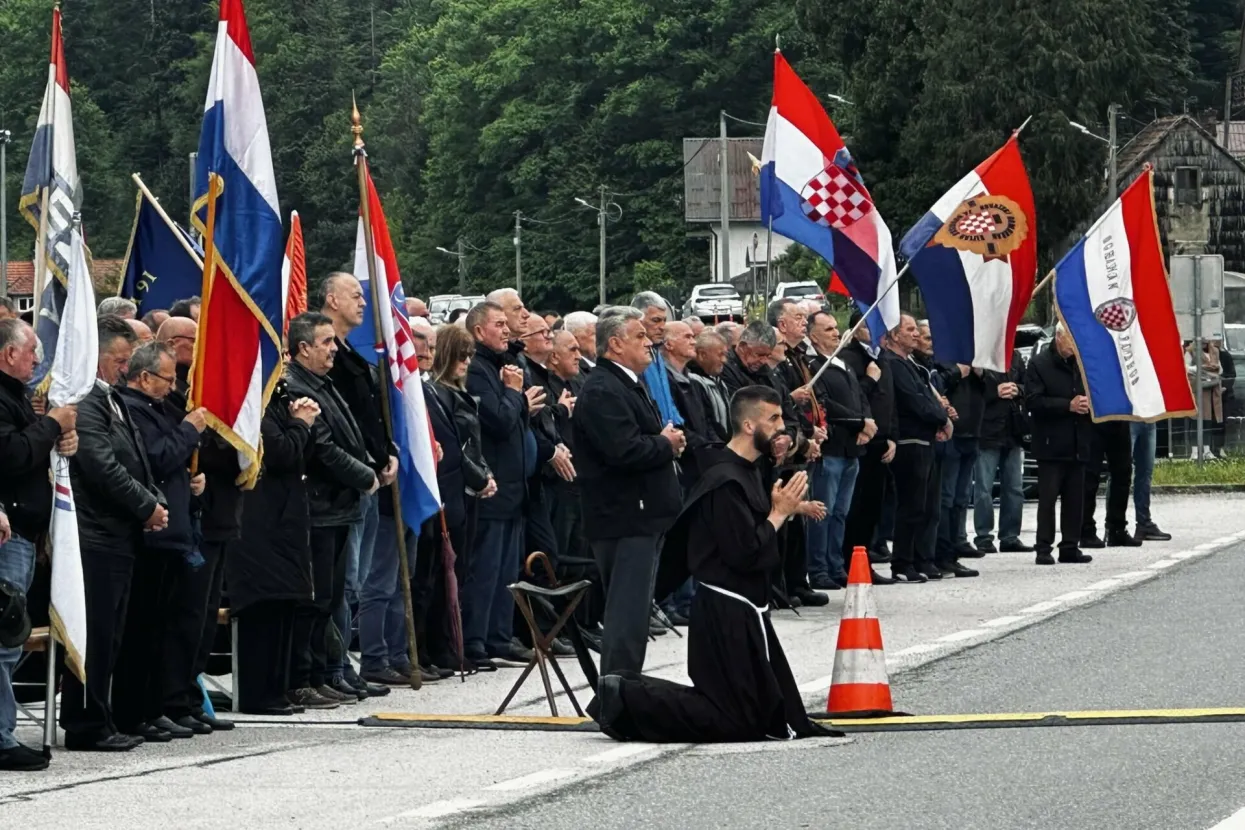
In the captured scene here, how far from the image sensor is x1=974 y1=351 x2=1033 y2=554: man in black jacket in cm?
2367

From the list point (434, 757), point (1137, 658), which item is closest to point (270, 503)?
point (434, 757)

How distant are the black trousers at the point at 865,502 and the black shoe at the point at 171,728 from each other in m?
9.48

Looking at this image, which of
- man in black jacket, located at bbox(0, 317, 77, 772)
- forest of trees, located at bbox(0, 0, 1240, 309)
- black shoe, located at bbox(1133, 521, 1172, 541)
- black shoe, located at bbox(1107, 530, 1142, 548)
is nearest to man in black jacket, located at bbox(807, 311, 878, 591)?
black shoe, located at bbox(1107, 530, 1142, 548)

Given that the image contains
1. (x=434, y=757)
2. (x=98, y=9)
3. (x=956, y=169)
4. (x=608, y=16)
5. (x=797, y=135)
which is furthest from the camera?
(x=98, y=9)

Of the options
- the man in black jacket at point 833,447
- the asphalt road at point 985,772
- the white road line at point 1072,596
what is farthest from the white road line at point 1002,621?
the man in black jacket at point 833,447

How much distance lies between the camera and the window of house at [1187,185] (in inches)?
3474

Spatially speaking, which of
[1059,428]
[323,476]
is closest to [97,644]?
[323,476]

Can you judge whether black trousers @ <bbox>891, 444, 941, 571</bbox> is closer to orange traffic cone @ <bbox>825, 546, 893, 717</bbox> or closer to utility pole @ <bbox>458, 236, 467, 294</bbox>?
orange traffic cone @ <bbox>825, 546, 893, 717</bbox>

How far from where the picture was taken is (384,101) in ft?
447

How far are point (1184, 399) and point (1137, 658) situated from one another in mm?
8145

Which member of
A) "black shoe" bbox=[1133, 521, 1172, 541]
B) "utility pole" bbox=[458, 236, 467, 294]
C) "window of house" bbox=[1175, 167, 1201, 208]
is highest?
"window of house" bbox=[1175, 167, 1201, 208]

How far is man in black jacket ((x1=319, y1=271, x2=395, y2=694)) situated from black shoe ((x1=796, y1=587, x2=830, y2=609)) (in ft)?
17.4

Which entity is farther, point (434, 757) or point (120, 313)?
point (120, 313)

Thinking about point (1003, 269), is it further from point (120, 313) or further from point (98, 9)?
point (98, 9)
